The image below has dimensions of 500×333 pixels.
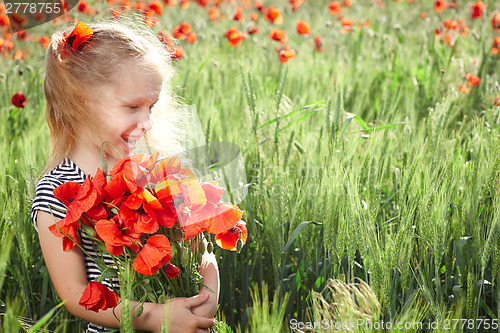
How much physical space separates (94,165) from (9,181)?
1.44 ft

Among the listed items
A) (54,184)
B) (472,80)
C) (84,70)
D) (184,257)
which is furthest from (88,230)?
(472,80)

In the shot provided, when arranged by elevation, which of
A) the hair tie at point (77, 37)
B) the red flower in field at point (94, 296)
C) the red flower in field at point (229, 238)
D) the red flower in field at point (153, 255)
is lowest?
the red flower in field at point (94, 296)

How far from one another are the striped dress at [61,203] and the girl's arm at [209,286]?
18 cm

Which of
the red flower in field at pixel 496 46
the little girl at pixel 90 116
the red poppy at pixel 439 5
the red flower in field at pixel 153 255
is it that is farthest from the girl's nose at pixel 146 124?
the red poppy at pixel 439 5

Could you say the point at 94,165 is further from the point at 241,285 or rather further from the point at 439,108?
the point at 439,108

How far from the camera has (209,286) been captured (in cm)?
103

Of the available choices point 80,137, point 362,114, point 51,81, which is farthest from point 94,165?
A: point 362,114

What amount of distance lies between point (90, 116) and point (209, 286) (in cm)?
43

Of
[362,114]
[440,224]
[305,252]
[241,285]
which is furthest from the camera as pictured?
[362,114]

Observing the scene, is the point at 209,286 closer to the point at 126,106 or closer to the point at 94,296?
the point at 94,296

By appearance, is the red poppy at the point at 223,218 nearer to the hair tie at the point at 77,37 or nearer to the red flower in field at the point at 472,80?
the hair tie at the point at 77,37

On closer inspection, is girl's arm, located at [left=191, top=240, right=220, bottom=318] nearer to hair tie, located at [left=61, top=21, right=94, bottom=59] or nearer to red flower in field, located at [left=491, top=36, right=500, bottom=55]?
hair tie, located at [left=61, top=21, right=94, bottom=59]

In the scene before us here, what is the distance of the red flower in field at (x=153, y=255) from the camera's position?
2.48 ft

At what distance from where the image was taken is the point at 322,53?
3.13 m
